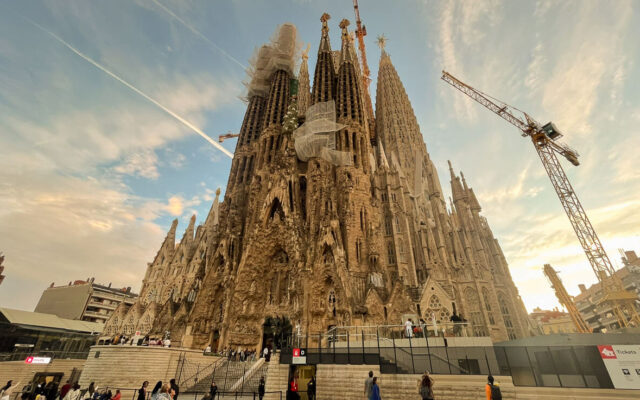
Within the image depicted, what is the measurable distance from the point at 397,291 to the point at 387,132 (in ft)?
109

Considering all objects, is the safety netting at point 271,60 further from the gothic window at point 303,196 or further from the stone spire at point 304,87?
the gothic window at point 303,196

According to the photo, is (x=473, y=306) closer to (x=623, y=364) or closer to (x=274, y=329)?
(x=274, y=329)

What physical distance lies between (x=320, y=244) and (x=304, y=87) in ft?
118

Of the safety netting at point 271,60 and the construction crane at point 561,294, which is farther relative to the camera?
the safety netting at point 271,60

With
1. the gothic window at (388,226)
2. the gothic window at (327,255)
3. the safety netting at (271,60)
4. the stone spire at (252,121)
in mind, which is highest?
the safety netting at (271,60)

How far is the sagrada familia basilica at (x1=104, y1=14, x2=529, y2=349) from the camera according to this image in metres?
26.5

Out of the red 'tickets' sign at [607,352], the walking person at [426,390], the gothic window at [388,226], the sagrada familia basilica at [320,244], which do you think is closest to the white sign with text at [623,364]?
the red 'tickets' sign at [607,352]

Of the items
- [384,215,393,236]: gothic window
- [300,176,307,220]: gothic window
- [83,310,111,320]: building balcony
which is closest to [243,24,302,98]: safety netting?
[300,176,307,220]: gothic window

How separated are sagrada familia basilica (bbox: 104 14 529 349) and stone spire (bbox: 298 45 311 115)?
1.76 meters

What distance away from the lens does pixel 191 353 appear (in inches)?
749

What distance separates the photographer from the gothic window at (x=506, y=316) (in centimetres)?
3173

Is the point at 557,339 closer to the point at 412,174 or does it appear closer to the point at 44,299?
the point at 412,174

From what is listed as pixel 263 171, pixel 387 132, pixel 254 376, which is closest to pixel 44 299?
pixel 263 171

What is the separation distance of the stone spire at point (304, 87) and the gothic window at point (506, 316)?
37864mm
